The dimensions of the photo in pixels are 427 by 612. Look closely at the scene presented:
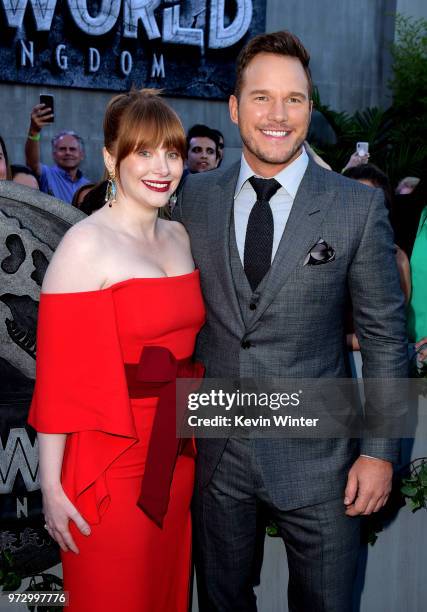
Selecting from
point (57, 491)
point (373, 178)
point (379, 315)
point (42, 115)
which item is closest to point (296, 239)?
point (379, 315)

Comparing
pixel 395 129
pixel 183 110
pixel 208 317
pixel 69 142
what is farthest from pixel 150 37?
pixel 208 317

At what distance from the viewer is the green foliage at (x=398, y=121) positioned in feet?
34.2

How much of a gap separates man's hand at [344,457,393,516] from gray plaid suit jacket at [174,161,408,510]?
33mm

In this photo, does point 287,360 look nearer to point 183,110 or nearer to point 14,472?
point 14,472

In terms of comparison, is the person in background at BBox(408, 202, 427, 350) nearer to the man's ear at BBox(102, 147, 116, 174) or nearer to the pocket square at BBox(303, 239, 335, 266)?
the pocket square at BBox(303, 239, 335, 266)

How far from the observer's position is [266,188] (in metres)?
2.08

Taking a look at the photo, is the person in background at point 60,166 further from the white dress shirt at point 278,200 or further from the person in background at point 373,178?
the white dress shirt at point 278,200

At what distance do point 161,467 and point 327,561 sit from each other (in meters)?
0.56

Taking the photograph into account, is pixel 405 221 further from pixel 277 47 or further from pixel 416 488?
pixel 277 47

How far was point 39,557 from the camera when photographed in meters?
2.30

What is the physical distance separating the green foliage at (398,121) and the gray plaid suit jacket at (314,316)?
28.0 feet

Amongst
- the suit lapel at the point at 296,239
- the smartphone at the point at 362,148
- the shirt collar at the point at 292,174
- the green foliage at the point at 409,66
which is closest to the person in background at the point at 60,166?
the smartphone at the point at 362,148

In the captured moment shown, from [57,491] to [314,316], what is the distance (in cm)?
87

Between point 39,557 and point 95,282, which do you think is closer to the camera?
point 95,282
